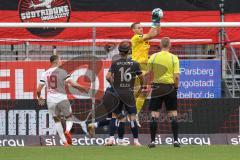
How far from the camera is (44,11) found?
2558 cm

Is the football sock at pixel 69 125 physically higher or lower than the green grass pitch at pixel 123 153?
higher

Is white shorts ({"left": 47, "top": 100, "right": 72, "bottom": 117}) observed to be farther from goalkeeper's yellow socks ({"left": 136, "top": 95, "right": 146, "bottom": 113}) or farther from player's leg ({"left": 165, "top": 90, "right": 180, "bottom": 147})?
player's leg ({"left": 165, "top": 90, "right": 180, "bottom": 147})

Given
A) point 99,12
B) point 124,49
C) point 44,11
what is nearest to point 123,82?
point 124,49

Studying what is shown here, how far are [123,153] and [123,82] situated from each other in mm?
3037

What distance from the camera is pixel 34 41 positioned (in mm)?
23406

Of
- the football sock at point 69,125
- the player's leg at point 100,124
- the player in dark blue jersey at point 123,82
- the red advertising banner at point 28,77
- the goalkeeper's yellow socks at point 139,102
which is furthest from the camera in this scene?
the red advertising banner at point 28,77

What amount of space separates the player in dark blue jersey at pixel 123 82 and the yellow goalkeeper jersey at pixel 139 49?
0.96 metres

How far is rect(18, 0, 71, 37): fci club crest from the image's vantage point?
25.2 meters

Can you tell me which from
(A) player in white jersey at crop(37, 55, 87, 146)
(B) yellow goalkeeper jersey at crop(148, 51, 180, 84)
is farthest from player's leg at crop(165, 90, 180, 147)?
(A) player in white jersey at crop(37, 55, 87, 146)

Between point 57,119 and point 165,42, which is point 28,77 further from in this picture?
point 165,42

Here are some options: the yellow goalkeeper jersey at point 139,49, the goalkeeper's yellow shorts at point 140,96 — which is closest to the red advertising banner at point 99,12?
A: the goalkeeper's yellow shorts at point 140,96

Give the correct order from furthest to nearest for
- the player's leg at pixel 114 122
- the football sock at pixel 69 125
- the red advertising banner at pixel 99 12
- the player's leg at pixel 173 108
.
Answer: the red advertising banner at pixel 99 12
the football sock at pixel 69 125
the player's leg at pixel 114 122
the player's leg at pixel 173 108

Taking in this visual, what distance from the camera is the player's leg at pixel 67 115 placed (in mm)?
19625

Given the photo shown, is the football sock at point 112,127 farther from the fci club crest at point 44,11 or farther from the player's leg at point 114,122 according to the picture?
the fci club crest at point 44,11
